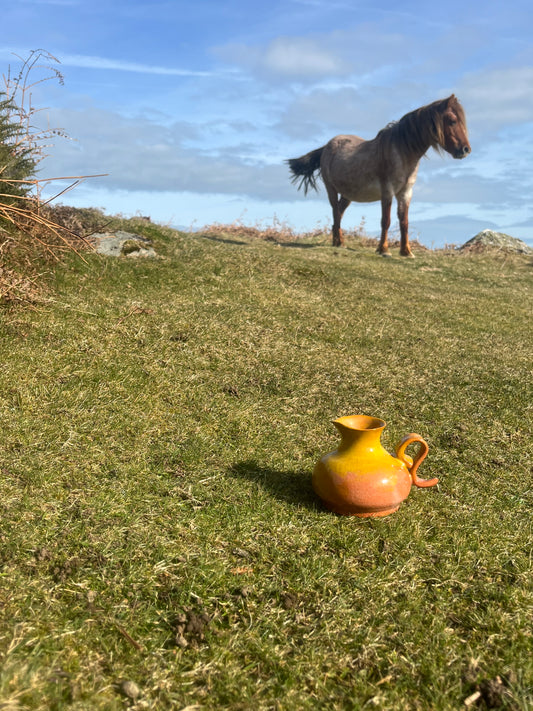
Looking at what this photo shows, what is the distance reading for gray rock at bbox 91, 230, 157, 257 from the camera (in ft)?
29.5

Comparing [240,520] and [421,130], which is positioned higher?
[421,130]

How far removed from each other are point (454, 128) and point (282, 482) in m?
11.8

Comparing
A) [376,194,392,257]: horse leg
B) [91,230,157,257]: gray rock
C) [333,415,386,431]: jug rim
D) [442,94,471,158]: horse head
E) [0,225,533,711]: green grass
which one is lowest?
[0,225,533,711]: green grass

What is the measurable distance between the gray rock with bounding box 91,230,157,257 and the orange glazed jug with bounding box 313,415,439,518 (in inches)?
239

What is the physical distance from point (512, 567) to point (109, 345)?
420 cm

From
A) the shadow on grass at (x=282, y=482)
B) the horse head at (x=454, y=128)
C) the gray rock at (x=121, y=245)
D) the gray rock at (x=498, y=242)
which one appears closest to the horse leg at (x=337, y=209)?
the horse head at (x=454, y=128)

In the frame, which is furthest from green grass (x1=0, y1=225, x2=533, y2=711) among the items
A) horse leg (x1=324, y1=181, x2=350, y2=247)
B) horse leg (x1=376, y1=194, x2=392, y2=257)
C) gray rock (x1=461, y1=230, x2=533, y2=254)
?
gray rock (x1=461, y1=230, x2=533, y2=254)

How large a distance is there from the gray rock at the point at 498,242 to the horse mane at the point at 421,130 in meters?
5.58

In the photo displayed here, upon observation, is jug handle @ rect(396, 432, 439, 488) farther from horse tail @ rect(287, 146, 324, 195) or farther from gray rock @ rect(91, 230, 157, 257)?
horse tail @ rect(287, 146, 324, 195)

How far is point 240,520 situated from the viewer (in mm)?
3703

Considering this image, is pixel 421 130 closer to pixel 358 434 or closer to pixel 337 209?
pixel 337 209

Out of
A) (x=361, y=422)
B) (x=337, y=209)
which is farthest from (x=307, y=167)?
(x=361, y=422)

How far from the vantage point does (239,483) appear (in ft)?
13.5

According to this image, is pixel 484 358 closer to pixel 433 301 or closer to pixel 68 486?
pixel 433 301
